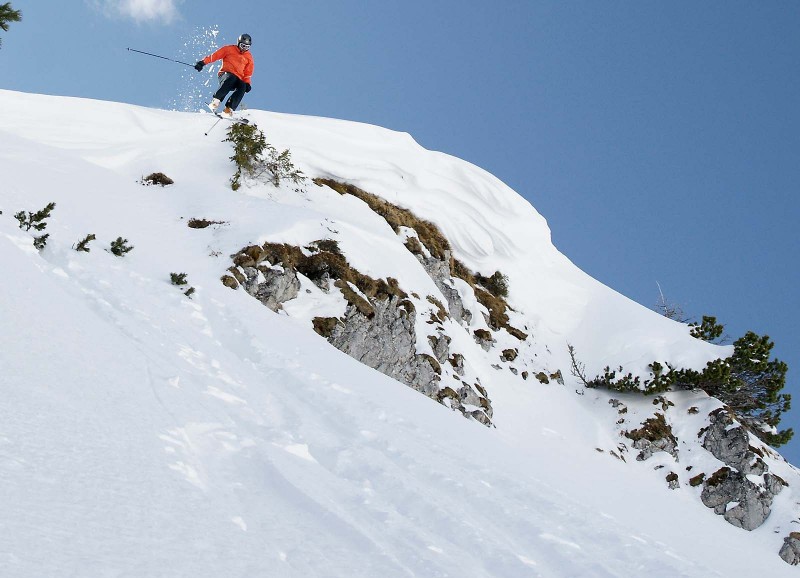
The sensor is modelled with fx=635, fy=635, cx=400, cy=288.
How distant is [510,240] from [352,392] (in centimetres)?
1889

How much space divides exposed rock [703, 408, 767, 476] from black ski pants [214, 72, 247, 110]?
17555 millimetres

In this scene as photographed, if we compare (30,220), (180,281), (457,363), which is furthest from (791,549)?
(30,220)

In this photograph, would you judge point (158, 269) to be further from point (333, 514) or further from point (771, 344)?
point (771, 344)

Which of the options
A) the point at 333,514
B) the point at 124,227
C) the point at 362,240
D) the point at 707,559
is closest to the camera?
the point at 333,514

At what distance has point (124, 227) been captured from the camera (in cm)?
1356

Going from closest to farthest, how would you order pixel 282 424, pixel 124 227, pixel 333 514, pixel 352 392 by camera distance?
pixel 333 514, pixel 282 424, pixel 352 392, pixel 124 227

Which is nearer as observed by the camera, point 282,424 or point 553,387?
point 282,424

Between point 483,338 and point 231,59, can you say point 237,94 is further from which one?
point 483,338

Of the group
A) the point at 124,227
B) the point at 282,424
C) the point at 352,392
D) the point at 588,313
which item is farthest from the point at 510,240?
the point at 282,424

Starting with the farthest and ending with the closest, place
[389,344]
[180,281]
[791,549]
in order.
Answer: [791,549], [389,344], [180,281]

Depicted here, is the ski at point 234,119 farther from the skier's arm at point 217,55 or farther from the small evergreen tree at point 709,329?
the small evergreen tree at point 709,329

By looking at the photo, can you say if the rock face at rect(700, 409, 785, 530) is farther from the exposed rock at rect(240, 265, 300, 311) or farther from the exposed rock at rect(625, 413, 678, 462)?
the exposed rock at rect(240, 265, 300, 311)

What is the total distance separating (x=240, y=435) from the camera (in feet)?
19.2

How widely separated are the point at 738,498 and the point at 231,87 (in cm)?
1865
